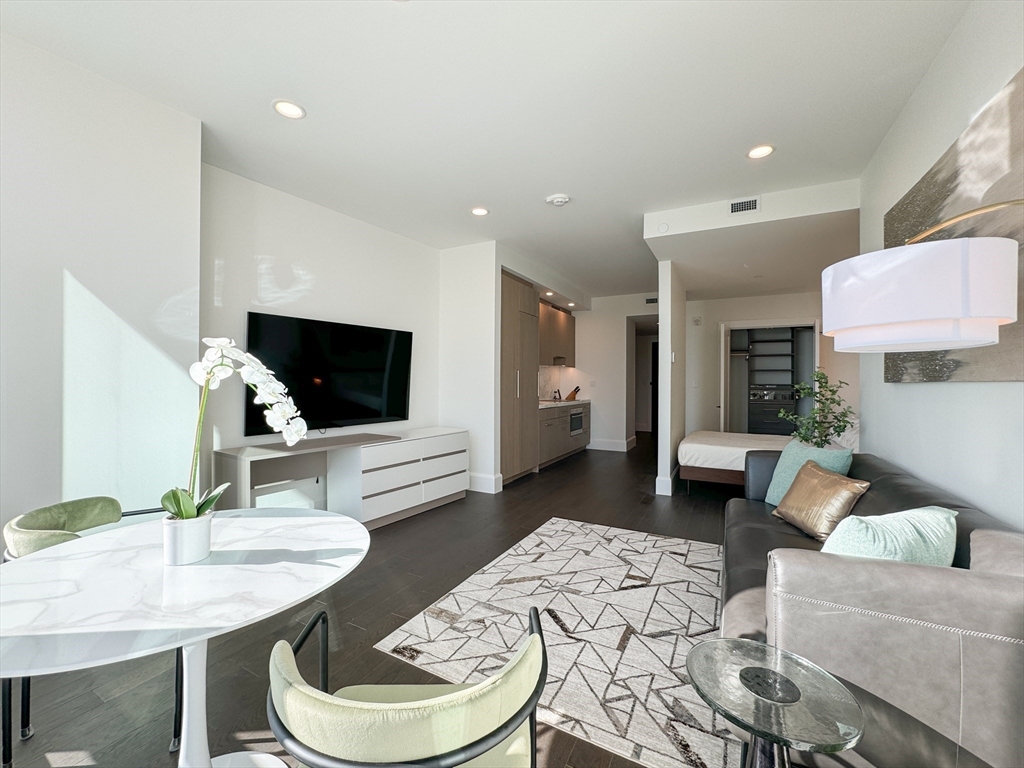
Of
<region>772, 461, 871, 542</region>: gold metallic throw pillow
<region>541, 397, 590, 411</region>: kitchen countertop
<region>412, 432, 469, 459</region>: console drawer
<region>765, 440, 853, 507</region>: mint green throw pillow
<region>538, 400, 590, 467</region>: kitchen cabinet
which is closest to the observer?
<region>772, 461, 871, 542</region>: gold metallic throw pillow

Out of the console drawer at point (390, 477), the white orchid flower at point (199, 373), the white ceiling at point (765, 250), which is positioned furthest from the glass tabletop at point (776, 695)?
the white ceiling at point (765, 250)

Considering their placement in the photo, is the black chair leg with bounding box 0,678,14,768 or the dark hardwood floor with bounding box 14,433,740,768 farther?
the dark hardwood floor with bounding box 14,433,740,768

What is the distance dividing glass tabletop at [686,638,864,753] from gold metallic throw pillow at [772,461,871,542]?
4.52 ft

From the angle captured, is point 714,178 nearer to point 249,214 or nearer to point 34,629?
point 249,214

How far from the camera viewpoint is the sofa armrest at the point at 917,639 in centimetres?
101

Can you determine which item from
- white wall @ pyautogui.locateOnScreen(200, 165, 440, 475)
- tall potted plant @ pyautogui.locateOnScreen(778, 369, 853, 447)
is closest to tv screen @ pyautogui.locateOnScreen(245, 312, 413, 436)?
white wall @ pyautogui.locateOnScreen(200, 165, 440, 475)

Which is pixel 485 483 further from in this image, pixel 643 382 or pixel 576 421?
pixel 643 382

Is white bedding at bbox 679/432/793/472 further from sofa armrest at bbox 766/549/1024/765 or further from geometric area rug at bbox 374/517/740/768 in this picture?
sofa armrest at bbox 766/549/1024/765

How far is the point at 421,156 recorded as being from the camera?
9.97 feet

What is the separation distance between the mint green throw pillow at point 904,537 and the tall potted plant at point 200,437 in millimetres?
1755

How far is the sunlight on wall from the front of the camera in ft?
7.05

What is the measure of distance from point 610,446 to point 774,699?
7.01 meters

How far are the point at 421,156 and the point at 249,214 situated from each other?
4.86 feet

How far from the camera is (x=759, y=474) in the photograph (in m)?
3.11
